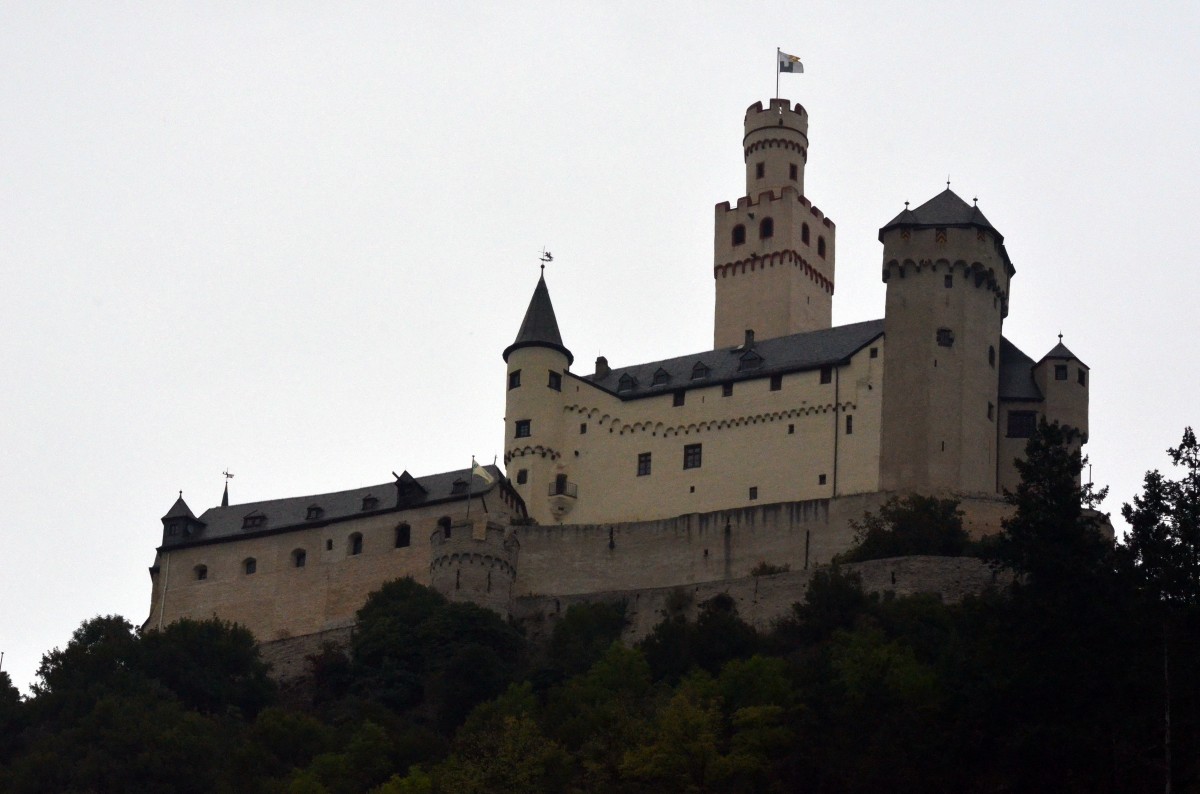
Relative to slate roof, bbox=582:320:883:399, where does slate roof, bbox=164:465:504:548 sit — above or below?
below

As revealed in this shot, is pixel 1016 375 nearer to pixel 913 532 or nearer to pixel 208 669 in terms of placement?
pixel 913 532

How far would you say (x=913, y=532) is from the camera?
66.8 m

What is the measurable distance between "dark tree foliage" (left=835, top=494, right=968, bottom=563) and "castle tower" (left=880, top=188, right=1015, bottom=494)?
64.3 inches

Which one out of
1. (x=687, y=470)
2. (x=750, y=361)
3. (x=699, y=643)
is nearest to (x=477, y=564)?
(x=687, y=470)

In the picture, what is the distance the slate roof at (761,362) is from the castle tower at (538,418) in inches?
55.4

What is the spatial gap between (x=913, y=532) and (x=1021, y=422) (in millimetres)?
6660

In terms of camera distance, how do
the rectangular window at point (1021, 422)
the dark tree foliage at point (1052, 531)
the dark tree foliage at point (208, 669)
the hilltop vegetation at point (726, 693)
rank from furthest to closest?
the rectangular window at point (1021, 422) → the dark tree foliage at point (208, 669) → the dark tree foliage at point (1052, 531) → the hilltop vegetation at point (726, 693)

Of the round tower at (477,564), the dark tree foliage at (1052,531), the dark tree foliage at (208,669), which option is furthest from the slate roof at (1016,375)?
the dark tree foliage at (208,669)

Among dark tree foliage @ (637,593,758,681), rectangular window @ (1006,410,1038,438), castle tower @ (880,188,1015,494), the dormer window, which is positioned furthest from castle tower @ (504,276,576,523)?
rectangular window @ (1006,410,1038,438)

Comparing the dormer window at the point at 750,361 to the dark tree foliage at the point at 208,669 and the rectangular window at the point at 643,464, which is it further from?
the dark tree foliage at the point at 208,669

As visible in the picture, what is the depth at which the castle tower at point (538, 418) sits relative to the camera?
249 ft

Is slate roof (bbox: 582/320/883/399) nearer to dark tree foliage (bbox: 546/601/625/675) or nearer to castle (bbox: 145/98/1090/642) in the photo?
castle (bbox: 145/98/1090/642)

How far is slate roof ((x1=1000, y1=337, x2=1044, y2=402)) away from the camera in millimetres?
71750

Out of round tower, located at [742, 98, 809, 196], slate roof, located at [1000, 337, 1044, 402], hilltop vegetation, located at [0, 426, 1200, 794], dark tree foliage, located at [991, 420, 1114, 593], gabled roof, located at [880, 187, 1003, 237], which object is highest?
round tower, located at [742, 98, 809, 196]
